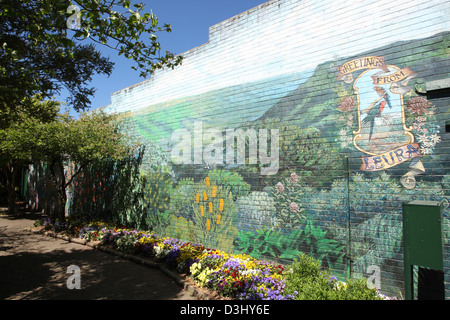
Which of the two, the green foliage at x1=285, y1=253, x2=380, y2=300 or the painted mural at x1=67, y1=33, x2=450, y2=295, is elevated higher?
the painted mural at x1=67, y1=33, x2=450, y2=295

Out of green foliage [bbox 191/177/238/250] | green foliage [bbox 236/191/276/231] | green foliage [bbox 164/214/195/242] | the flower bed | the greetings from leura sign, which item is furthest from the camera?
green foliage [bbox 164/214/195/242]

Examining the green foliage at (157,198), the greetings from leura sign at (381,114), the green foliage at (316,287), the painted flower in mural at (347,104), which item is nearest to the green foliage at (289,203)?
the green foliage at (316,287)

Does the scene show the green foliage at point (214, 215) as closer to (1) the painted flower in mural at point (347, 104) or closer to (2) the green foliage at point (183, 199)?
(2) the green foliage at point (183, 199)

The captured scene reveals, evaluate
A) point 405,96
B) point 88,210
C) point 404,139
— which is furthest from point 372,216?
point 88,210

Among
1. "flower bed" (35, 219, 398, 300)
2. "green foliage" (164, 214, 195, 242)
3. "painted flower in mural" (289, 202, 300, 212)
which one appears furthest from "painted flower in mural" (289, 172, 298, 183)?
"green foliage" (164, 214, 195, 242)

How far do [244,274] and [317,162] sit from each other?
8.17 feet

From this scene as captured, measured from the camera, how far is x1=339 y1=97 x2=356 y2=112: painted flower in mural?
5086 mm

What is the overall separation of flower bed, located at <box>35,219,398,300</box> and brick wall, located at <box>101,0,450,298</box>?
64 cm

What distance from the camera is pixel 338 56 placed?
5324mm

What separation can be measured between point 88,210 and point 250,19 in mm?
10426

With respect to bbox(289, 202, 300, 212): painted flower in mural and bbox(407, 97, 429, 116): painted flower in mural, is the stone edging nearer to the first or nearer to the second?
bbox(289, 202, 300, 212): painted flower in mural

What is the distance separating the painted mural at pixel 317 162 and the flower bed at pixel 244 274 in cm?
59

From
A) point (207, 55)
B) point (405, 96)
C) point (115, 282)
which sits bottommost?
point (115, 282)
